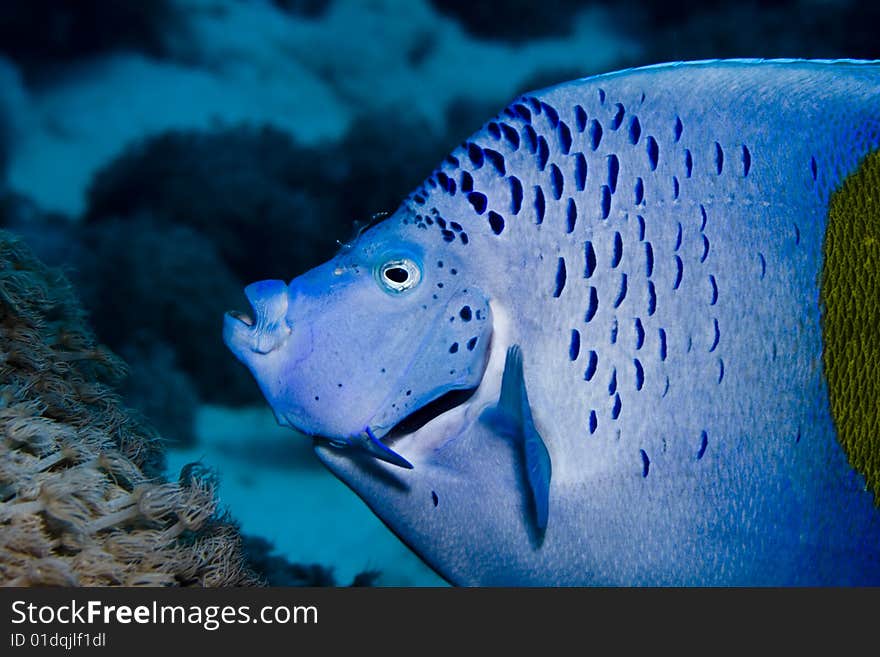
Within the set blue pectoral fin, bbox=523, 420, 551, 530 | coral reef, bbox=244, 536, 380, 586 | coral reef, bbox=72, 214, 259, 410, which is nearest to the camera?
blue pectoral fin, bbox=523, 420, 551, 530

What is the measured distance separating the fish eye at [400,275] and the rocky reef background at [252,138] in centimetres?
75

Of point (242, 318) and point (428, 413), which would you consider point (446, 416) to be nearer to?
point (428, 413)

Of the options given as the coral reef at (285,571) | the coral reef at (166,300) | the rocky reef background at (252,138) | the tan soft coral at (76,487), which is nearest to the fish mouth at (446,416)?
the tan soft coral at (76,487)

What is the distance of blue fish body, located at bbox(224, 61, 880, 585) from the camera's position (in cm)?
90

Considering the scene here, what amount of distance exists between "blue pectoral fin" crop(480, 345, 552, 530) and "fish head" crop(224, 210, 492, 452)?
0.19 ft

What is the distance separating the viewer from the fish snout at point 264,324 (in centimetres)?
91

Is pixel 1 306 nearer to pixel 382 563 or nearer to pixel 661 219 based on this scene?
pixel 661 219

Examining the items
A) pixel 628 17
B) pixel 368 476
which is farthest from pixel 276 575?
pixel 628 17

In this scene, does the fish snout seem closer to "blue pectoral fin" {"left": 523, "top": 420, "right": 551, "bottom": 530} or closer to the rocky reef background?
"blue pectoral fin" {"left": 523, "top": 420, "right": 551, "bottom": 530}

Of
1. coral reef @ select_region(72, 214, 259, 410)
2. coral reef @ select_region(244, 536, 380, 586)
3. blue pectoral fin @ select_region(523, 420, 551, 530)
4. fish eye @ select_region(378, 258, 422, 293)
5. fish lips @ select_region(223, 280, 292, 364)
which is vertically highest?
coral reef @ select_region(72, 214, 259, 410)

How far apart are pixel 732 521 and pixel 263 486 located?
9.86ft

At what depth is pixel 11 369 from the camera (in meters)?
1.41

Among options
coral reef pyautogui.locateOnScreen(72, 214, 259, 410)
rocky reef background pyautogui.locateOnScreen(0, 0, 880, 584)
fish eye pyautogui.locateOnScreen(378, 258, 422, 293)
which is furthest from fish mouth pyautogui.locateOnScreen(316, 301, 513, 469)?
coral reef pyautogui.locateOnScreen(72, 214, 259, 410)

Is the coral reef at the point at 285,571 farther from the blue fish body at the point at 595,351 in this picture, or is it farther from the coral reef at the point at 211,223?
the coral reef at the point at 211,223
